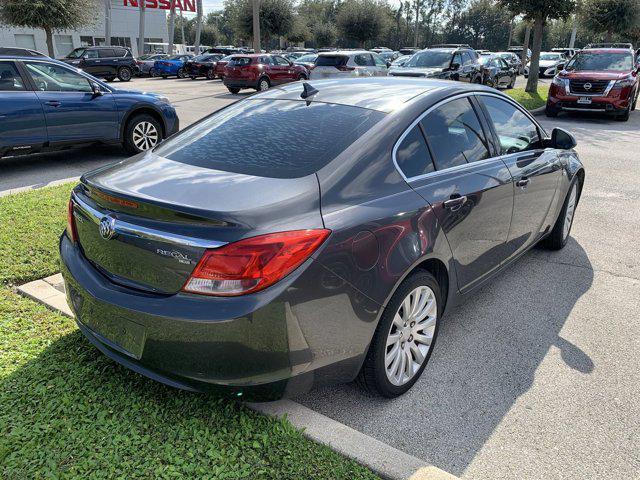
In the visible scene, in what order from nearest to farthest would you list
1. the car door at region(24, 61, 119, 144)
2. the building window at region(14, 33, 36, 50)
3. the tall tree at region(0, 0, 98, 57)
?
the car door at region(24, 61, 119, 144) < the tall tree at region(0, 0, 98, 57) < the building window at region(14, 33, 36, 50)

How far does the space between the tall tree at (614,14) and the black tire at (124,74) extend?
79.9ft

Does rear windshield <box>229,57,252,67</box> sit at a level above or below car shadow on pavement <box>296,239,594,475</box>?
above

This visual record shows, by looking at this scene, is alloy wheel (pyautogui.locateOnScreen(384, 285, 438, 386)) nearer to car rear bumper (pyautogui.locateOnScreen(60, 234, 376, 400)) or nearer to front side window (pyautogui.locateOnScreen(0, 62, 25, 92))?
car rear bumper (pyautogui.locateOnScreen(60, 234, 376, 400))

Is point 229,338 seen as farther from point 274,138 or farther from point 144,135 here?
point 144,135

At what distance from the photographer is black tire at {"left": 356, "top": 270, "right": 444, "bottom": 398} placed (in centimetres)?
265

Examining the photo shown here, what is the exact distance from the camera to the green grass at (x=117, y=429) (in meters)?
2.30

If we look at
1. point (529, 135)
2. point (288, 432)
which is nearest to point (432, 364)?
point (288, 432)

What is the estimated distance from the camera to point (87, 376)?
287 centimetres

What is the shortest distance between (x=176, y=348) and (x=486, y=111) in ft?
8.68

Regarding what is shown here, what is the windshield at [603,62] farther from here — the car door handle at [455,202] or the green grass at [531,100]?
the car door handle at [455,202]

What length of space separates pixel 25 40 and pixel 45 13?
21.7 m

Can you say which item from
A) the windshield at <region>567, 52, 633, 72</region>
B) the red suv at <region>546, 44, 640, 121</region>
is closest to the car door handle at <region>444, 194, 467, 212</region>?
the red suv at <region>546, 44, 640, 121</region>

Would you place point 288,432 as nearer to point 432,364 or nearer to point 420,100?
point 432,364

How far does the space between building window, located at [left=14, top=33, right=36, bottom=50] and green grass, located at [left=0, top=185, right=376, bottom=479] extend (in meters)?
48.0
